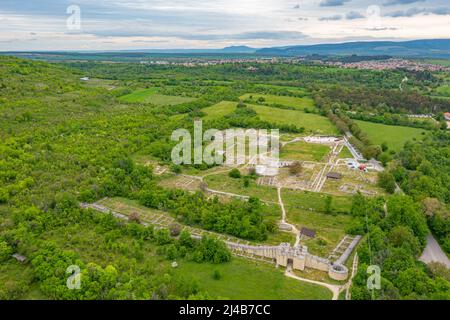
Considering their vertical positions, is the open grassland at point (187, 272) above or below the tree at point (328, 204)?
below

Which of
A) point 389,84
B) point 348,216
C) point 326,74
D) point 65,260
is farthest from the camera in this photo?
point 326,74

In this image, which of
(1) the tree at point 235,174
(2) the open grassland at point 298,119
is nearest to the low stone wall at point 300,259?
(1) the tree at point 235,174

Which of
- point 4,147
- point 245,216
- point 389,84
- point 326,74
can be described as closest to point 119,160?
point 4,147

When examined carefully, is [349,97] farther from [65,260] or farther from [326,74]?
[65,260]

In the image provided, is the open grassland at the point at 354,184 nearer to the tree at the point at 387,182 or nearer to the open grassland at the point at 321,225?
the tree at the point at 387,182

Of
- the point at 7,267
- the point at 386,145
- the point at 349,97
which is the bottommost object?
the point at 7,267
